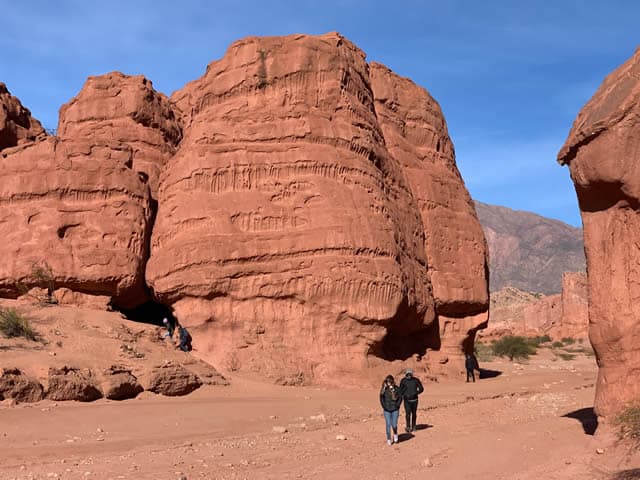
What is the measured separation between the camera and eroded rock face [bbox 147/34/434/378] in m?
18.2

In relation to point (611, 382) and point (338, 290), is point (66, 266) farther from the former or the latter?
point (611, 382)

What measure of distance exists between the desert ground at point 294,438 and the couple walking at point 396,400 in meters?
0.24

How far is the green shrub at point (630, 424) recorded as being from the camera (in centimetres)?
757

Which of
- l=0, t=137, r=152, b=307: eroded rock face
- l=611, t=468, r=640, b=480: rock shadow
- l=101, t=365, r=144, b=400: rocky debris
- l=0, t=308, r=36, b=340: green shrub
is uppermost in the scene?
l=0, t=137, r=152, b=307: eroded rock face

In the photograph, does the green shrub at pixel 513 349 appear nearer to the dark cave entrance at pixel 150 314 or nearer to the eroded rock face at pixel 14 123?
the dark cave entrance at pixel 150 314

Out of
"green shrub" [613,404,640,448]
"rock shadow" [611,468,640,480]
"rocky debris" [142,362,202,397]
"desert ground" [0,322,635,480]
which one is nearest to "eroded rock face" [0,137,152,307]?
"rocky debris" [142,362,202,397]

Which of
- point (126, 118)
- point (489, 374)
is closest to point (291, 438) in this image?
point (126, 118)

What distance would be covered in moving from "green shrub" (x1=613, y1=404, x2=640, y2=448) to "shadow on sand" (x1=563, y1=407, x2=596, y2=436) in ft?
6.18

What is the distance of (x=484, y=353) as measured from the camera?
46.0m

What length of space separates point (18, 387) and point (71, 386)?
1.05 m

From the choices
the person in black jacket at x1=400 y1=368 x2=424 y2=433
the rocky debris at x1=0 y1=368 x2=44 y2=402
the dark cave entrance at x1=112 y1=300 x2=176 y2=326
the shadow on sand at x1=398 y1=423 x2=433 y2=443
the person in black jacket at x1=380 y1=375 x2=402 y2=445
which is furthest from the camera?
the dark cave entrance at x1=112 y1=300 x2=176 y2=326

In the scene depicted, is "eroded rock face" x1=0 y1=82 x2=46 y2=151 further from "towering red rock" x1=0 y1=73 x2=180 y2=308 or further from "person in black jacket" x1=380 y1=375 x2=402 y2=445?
"person in black jacket" x1=380 y1=375 x2=402 y2=445

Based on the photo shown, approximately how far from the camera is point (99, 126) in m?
23.5

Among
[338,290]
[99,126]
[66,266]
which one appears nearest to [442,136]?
[338,290]
